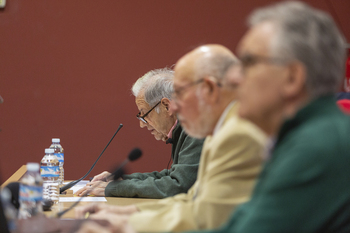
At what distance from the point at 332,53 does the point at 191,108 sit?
665 mm

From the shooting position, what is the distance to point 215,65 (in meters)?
1.44

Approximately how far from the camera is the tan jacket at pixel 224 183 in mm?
1119

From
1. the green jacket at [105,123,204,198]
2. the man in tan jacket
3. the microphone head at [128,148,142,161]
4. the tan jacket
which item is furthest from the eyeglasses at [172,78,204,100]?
Result: the green jacket at [105,123,204,198]

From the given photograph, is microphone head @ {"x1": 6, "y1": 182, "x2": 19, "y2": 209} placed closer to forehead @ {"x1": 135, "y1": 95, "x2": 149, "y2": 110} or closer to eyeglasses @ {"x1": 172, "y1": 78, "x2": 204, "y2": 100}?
eyeglasses @ {"x1": 172, "y1": 78, "x2": 204, "y2": 100}

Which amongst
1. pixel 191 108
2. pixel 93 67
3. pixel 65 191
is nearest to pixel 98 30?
pixel 93 67

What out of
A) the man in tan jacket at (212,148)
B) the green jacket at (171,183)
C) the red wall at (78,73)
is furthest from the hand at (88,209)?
the red wall at (78,73)

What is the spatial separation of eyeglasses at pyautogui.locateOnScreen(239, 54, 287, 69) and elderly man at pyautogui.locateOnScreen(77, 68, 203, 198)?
1336 mm

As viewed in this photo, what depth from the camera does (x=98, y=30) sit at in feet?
13.0

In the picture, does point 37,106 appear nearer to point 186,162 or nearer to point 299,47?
point 186,162

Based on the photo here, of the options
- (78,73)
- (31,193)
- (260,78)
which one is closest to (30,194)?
(31,193)

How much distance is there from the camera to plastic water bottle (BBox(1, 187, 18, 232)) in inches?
49.5

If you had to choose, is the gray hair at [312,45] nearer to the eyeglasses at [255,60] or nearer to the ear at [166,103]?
the eyeglasses at [255,60]

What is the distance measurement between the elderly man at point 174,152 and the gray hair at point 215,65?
0.86 m

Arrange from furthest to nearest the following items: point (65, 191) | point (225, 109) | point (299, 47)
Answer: point (65, 191)
point (225, 109)
point (299, 47)
